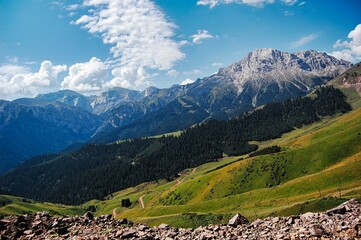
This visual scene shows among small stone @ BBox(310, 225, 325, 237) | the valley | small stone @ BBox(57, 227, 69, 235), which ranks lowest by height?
the valley

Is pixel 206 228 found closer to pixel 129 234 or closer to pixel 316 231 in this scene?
pixel 129 234

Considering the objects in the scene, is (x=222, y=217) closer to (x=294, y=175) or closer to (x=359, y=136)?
(x=294, y=175)

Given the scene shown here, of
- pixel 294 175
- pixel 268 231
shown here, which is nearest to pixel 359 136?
pixel 294 175

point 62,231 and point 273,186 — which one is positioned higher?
point 62,231

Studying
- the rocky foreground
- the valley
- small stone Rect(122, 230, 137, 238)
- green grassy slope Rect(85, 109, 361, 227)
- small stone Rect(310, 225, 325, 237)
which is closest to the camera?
small stone Rect(310, 225, 325, 237)

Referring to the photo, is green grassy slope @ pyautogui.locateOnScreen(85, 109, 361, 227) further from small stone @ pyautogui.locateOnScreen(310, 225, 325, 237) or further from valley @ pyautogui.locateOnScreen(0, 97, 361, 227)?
small stone @ pyautogui.locateOnScreen(310, 225, 325, 237)

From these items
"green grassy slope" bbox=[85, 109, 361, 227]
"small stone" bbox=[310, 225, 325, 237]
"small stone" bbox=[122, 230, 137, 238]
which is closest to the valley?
"green grassy slope" bbox=[85, 109, 361, 227]

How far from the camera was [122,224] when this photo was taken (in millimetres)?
34469

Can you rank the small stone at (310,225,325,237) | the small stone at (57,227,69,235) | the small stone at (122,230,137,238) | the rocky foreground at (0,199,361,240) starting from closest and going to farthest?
the small stone at (310,225,325,237)
the rocky foreground at (0,199,361,240)
the small stone at (122,230,137,238)
the small stone at (57,227,69,235)

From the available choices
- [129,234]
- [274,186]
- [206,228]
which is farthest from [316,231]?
[274,186]

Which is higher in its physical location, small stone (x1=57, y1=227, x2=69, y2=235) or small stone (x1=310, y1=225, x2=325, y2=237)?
small stone (x1=57, y1=227, x2=69, y2=235)

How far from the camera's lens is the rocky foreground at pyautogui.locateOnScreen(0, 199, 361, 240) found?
914 inches

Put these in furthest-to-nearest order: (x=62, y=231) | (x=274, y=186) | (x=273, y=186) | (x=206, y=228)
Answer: (x=273, y=186)
(x=274, y=186)
(x=62, y=231)
(x=206, y=228)

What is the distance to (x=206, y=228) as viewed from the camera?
2909 centimetres
